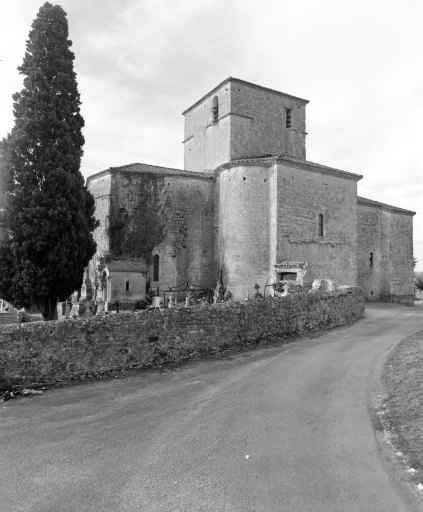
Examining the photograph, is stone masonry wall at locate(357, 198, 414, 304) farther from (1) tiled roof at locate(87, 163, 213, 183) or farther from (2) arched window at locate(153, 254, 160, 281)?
(2) arched window at locate(153, 254, 160, 281)

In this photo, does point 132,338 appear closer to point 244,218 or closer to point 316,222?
point 244,218

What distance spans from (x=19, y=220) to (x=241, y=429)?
12455mm

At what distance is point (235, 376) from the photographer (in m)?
8.60

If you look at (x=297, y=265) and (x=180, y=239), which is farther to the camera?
(x=180, y=239)

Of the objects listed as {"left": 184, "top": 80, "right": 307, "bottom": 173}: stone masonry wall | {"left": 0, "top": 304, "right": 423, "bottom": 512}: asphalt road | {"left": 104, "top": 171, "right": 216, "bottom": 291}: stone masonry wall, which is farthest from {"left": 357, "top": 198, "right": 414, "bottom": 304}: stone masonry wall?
{"left": 0, "top": 304, "right": 423, "bottom": 512}: asphalt road

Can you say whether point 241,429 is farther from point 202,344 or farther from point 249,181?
point 249,181

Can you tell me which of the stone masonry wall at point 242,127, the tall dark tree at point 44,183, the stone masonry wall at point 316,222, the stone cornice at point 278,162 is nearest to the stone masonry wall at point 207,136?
the stone masonry wall at point 242,127

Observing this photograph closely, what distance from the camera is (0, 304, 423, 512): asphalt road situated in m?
4.04

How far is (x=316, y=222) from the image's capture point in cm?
2491

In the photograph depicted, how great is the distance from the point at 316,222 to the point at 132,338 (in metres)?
18.4

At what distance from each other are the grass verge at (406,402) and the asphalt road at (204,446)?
257 mm

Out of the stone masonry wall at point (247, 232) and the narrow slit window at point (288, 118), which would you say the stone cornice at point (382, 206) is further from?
the stone masonry wall at point (247, 232)

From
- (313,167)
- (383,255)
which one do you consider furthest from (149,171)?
(383,255)

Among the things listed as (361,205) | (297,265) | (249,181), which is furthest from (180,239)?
(361,205)
